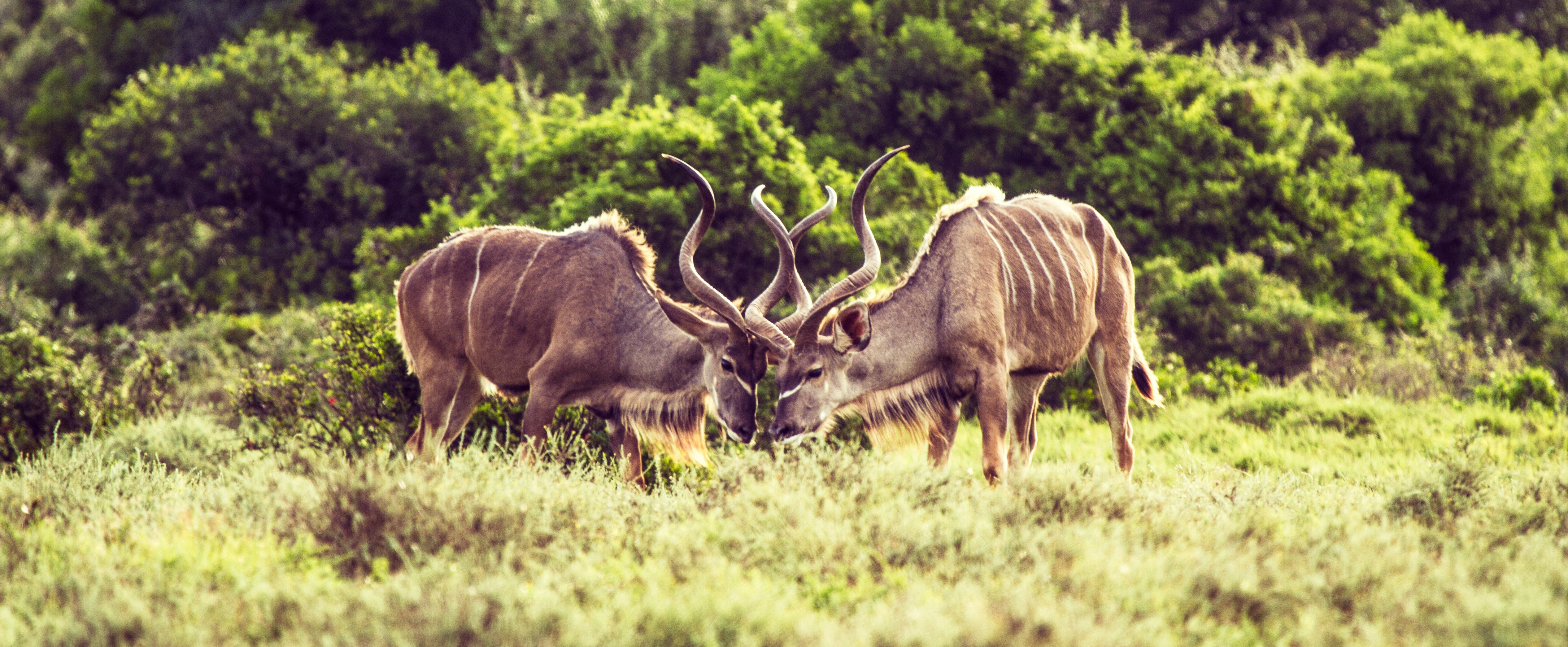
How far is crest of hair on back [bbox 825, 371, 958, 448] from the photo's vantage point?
6.48 m

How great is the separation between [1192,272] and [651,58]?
9.39 m

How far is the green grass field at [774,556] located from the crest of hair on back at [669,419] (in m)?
0.39

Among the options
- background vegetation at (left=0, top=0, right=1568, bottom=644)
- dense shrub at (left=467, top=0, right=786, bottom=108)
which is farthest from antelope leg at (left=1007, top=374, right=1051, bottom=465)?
dense shrub at (left=467, top=0, right=786, bottom=108)

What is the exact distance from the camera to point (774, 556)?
464cm

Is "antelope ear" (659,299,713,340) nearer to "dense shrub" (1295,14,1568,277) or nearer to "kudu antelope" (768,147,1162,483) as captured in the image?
"kudu antelope" (768,147,1162,483)

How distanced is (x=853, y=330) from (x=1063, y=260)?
4.46 ft

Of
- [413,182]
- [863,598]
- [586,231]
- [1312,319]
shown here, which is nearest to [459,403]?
[586,231]

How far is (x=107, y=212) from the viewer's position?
17281 mm

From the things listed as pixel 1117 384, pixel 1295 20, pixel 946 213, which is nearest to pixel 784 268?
pixel 946 213

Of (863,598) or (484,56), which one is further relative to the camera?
(484,56)

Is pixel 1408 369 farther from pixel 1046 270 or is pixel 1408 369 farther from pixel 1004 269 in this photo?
pixel 1004 269

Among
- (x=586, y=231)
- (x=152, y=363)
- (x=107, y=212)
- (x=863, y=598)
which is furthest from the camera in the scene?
(x=107, y=212)

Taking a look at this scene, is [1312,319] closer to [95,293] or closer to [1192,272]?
[1192,272]

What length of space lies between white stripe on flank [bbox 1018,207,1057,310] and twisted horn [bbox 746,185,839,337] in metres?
1.12
